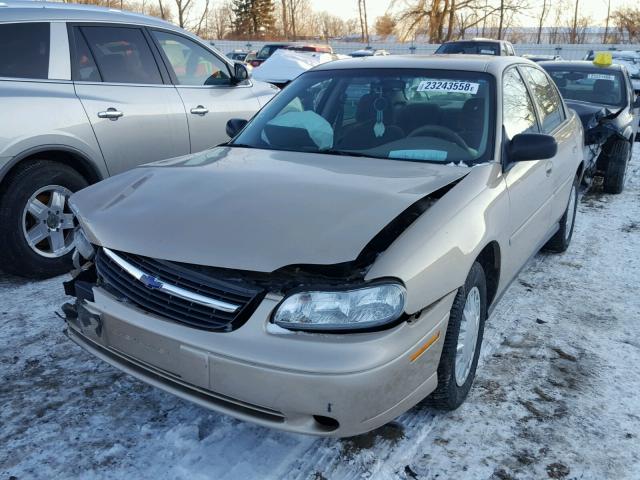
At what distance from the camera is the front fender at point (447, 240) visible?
219 centimetres

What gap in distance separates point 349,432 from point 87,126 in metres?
3.26

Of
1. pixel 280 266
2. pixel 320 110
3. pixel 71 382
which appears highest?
pixel 320 110

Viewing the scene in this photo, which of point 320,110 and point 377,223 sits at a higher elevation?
point 320,110

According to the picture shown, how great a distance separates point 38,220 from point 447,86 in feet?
9.67

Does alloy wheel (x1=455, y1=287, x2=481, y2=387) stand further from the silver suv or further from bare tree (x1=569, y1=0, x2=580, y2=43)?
bare tree (x1=569, y1=0, x2=580, y2=43)

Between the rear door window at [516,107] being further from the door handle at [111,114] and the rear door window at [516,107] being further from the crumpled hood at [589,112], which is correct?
the crumpled hood at [589,112]

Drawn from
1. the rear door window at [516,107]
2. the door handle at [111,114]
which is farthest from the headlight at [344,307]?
the door handle at [111,114]

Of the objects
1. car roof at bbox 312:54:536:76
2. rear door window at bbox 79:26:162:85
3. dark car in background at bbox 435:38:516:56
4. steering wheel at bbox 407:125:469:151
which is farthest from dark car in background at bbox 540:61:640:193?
dark car in background at bbox 435:38:516:56


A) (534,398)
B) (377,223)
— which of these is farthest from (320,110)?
(534,398)

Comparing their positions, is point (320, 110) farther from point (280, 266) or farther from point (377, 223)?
point (280, 266)

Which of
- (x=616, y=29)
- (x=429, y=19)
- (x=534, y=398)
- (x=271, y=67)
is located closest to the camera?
(x=534, y=398)

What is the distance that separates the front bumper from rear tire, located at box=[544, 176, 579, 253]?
297 cm

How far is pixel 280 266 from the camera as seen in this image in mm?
2127

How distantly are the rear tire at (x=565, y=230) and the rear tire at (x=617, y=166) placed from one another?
94.1 inches
